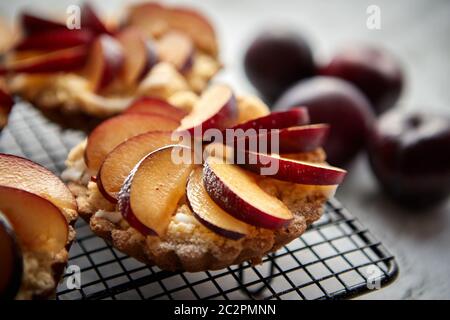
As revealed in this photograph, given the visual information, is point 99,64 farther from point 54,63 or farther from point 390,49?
point 390,49

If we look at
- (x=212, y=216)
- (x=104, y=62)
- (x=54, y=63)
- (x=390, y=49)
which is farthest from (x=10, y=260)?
(x=390, y=49)

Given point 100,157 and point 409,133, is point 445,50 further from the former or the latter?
point 100,157

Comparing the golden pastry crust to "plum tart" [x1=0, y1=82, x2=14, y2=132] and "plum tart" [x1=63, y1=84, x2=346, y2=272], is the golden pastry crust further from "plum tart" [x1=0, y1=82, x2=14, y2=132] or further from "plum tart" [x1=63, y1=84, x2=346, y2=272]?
"plum tart" [x1=0, y1=82, x2=14, y2=132]


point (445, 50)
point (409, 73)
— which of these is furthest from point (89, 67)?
point (445, 50)

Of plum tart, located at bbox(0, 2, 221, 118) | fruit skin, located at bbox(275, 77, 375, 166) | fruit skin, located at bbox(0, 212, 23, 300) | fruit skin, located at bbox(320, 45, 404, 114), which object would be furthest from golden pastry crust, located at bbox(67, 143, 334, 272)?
fruit skin, located at bbox(320, 45, 404, 114)

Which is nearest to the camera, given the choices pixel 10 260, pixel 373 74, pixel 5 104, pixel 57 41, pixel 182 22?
pixel 10 260
